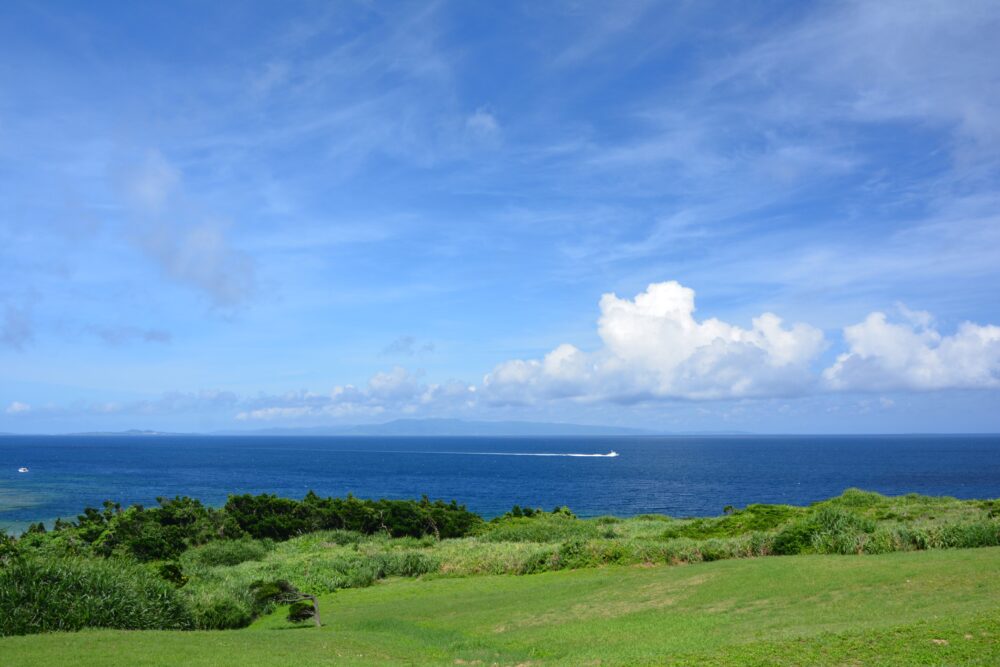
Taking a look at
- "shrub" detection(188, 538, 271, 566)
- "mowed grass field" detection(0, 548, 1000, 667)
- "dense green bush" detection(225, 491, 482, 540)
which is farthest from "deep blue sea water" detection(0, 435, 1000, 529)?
"mowed grass field" detection(0, 548, 1000, 667)

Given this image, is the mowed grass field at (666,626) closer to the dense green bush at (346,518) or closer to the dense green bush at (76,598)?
the dense green bush at (76,598)

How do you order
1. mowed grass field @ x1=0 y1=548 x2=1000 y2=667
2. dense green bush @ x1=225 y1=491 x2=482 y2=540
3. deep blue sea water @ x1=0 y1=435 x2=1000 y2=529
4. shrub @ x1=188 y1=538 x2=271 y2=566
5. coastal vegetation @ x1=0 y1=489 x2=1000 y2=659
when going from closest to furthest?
mowed grass field @ x1=0 y1=548 x2=1000 y2=667
coastal vegetation @ x1=0 y1=489 x2=1000 y2=659
shrub @ x1=188 y1=538 x2=271 y2=566
dense green bush @ x1=225 y1=491 x2=482 y2=540
deep blue sea water @ x1=0 y1=435 x2=1000 y2=529

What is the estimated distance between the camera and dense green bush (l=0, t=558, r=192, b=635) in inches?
681

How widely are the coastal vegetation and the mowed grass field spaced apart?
1.50 feet

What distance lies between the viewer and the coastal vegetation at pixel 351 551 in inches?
749

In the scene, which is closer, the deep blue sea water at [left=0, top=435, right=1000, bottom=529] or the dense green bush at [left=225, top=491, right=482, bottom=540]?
the dense green bush at [left=225, top=491, right=482, bottom=540]

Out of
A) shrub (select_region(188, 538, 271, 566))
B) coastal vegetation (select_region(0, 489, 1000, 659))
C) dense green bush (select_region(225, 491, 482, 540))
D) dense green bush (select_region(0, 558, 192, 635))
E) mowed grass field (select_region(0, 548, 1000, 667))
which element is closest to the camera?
mowed grass field (select_region(0, 548, 1000, 667))

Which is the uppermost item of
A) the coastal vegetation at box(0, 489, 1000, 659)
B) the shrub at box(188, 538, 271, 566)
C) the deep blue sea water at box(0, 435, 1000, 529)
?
the coastal vegetation at box(0, 489, 1000, 659)

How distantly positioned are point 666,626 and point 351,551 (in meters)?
24.0

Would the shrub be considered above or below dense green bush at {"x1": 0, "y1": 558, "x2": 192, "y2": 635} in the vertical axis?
below

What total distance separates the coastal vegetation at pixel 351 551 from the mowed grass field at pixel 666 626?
458 mm

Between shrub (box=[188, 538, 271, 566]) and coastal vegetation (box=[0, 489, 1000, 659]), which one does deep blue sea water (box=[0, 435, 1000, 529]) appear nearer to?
coastal vegetation (box=[0, 489, 1000, 659])

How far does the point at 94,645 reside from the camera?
1501cm

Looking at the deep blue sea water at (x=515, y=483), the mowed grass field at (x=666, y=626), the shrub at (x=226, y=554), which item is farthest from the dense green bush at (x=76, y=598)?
the deep blue sea water at (x=515, y=483)
